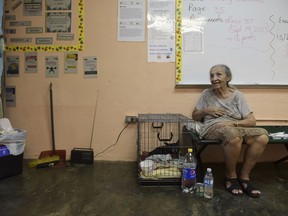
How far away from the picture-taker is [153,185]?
1981mm

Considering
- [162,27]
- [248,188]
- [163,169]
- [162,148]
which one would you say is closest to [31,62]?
[162,27]

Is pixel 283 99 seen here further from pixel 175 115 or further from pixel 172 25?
pixel 172 25

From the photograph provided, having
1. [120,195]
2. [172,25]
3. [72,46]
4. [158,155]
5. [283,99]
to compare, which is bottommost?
[120,195]

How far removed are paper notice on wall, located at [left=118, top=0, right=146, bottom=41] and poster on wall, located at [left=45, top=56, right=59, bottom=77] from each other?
0.77 meters

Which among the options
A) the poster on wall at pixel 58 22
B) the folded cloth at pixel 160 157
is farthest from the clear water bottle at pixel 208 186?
the poster on wall at pixel 58 22

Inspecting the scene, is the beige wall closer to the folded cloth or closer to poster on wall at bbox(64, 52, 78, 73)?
poster on wall at bbox(64, 52, 78, 73)

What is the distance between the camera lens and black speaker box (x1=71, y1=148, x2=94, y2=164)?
2.48 m

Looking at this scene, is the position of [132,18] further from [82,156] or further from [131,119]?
[82,156]

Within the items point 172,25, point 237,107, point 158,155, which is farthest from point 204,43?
point 158,155

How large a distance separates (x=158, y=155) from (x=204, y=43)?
1258 millimetres

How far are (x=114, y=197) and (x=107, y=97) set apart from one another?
112 cm

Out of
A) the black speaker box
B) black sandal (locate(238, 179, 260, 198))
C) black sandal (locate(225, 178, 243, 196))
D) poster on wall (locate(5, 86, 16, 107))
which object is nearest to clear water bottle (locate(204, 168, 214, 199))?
black sandal (locate(225, 178, 243, 196))

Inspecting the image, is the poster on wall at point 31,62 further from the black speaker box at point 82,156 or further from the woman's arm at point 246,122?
the woman's arm at point 246,122

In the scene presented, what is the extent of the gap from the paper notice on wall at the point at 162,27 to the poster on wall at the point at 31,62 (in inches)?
49.7
